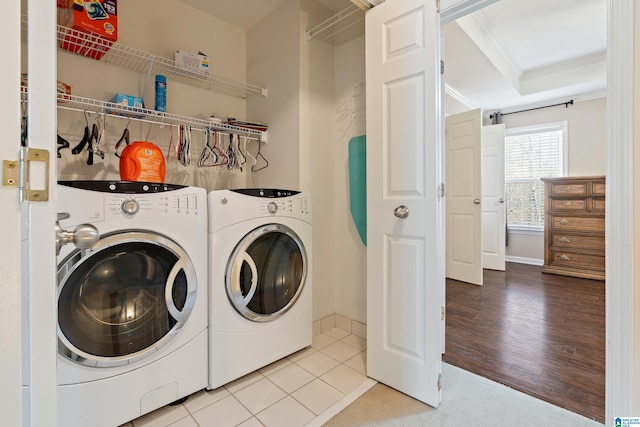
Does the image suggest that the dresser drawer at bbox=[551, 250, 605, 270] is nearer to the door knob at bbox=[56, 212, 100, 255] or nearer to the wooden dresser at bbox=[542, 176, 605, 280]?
the wooden dresser at bbox=[542, 176, 605, 280]

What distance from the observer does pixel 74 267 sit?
1020 mm

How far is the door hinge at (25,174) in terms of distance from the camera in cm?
45

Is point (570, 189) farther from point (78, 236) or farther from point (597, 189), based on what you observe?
point (78, 236)

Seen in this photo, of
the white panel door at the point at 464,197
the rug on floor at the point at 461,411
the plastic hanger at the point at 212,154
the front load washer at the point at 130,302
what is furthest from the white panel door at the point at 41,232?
the white panel door at the point at 464,197

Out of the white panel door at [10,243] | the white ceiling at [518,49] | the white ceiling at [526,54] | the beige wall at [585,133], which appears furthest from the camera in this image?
the beige wall at [585,133]

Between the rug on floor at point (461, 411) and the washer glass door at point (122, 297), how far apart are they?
83 centimetres

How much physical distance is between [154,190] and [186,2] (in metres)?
1.61

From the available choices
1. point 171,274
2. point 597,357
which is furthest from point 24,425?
point 597,357

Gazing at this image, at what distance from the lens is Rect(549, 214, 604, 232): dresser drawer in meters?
3.37

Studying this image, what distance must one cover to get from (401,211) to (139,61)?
70.6 inches

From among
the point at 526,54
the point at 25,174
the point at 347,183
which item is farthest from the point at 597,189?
the point at 25,174

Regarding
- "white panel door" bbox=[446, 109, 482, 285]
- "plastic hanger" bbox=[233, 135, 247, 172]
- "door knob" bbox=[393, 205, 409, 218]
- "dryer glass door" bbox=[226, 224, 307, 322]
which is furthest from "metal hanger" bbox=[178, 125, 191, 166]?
"white panel door" bbox=[446, 109, 482, 285]

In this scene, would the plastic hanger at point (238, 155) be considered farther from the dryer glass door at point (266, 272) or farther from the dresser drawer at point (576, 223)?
the dresser drawer at point (576, 223)

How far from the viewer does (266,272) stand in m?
1.60
